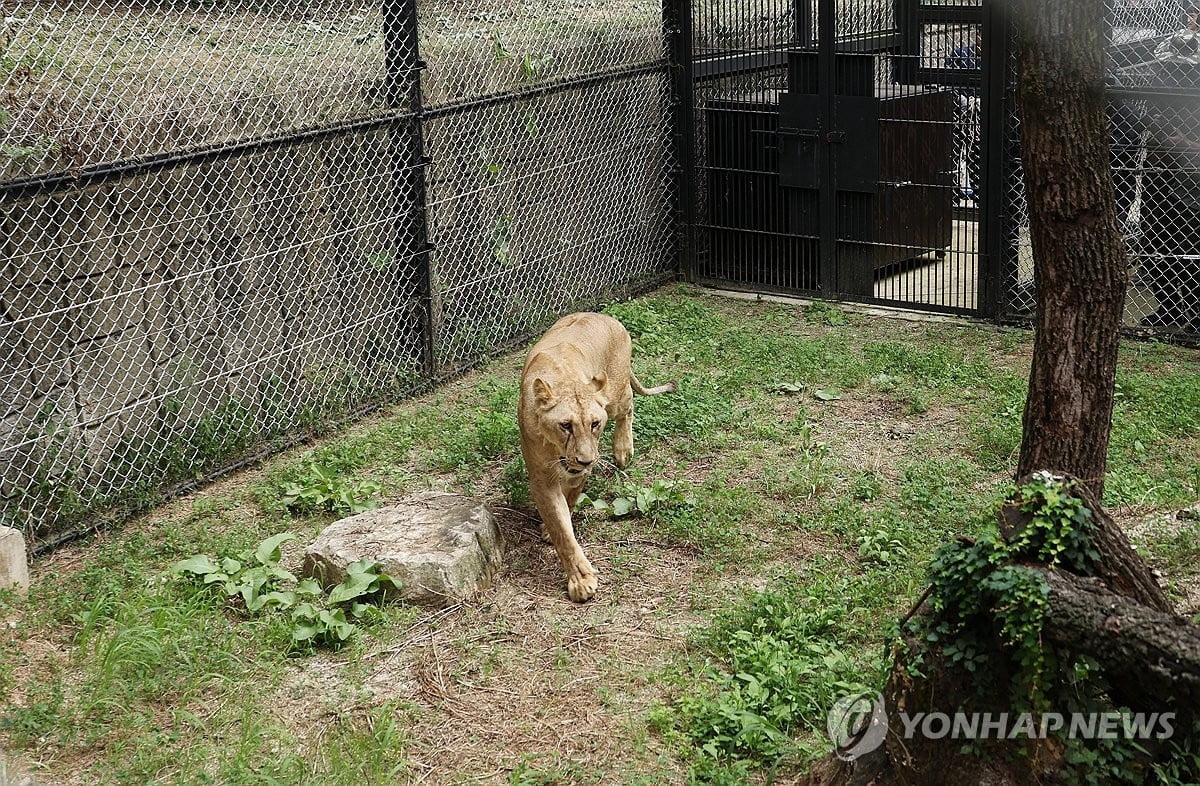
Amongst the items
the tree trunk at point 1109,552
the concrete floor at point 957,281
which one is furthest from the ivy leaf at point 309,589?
the concrete floor at point 957,281

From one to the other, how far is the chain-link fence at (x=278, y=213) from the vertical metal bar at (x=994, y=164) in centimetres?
268

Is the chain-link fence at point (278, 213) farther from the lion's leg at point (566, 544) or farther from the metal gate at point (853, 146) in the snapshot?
the lion's leg at point (566, 544)

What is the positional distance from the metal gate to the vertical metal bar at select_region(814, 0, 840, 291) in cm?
1

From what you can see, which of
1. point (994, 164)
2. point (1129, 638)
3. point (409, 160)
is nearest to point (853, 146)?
point (994, 164)

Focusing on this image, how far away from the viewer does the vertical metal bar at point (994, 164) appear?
880cm

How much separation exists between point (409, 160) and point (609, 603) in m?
3.78

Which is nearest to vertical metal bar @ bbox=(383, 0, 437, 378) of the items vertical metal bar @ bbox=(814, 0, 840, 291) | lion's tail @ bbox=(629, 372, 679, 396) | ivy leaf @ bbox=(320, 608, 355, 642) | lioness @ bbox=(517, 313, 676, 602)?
lion's tail @ bbox=(629, 372, 679, 396)

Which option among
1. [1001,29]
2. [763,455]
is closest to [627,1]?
[1001,29]

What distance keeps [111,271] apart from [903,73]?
5.98 m

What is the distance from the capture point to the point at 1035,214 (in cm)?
457

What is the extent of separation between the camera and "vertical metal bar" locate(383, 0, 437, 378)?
7941 millimetres

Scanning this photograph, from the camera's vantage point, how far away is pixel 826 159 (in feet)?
31.8

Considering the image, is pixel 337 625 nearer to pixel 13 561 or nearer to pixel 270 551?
pixel 270 551

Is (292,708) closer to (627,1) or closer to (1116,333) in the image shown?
(1116,333)
